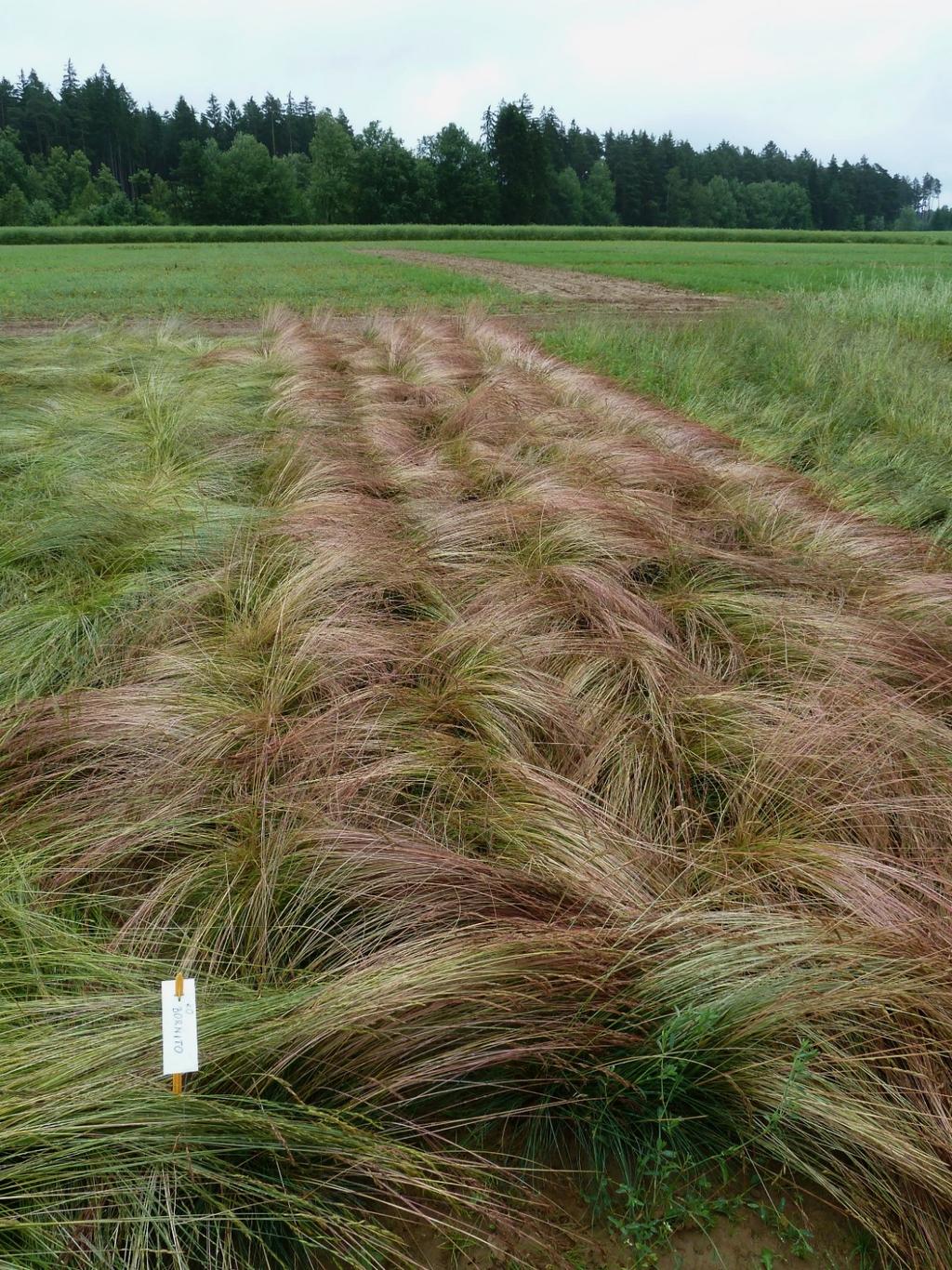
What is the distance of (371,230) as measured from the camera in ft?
117

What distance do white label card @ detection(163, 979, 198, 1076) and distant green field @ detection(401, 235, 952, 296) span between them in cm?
1270

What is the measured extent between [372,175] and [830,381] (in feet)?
185

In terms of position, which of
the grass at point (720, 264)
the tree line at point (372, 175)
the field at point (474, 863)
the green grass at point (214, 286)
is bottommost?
the field at point (474, 863)

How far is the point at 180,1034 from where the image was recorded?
1130mm

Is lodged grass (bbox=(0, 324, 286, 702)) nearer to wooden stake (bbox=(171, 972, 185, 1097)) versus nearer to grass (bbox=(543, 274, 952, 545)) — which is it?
wooden stake (bbox=(171, 972, 185, 1097))

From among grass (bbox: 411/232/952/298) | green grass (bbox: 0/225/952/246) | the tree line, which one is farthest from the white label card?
the tree line

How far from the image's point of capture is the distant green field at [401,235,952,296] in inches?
565

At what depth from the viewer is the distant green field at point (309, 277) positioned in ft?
37.3

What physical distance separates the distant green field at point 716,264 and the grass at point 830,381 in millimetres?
4280

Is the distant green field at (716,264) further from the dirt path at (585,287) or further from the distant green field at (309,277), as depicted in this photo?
the dirt path at (585,287)

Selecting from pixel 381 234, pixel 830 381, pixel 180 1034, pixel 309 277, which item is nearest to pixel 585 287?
pixel 309 277

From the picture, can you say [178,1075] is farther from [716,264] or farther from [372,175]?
[372,175]

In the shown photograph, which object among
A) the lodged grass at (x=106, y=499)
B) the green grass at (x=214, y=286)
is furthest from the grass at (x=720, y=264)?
the lodged grass at (x=106, y=499)

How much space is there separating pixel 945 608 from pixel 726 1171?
2230 millimetres
